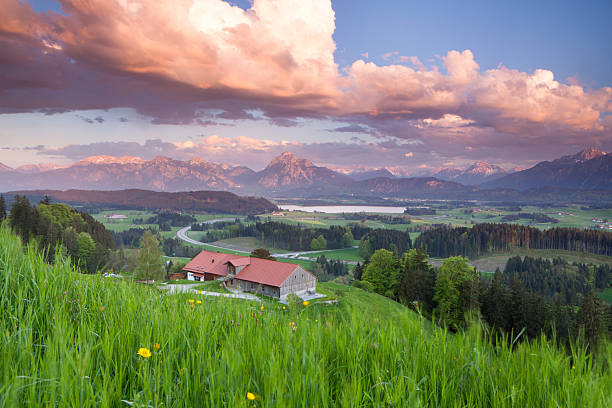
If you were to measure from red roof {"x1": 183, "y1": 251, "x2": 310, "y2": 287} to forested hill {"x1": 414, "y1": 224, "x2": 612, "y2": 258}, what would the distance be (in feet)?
354

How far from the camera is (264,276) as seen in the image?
1783 inches

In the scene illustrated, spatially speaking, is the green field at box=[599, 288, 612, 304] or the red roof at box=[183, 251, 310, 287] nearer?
the red roof at box=[183, 251, 310, 287]

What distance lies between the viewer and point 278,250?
162 metres

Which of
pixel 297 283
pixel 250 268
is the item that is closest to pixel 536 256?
pixel 297 283

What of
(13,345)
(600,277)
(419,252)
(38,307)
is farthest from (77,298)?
(600,277)

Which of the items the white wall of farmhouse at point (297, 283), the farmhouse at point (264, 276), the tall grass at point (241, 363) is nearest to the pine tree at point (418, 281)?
the white wall of farmhouse at point (297, 283)

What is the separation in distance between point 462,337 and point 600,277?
136 m

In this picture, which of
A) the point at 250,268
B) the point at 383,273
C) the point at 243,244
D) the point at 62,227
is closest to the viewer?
the point at 250,268

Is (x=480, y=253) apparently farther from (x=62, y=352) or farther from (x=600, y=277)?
(x=62, y=352)

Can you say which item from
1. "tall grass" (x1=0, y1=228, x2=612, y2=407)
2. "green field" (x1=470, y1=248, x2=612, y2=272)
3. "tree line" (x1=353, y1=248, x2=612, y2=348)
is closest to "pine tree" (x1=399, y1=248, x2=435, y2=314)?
"tree line" (x1=353, y1=248, x2=612, y2=348)

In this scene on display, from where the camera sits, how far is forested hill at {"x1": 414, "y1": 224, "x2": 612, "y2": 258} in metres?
143

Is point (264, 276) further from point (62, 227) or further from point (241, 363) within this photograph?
point (62, 227)

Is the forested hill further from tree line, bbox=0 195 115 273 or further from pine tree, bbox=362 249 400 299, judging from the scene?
tree line, bbox=0 195 115 273

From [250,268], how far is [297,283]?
790 centimetres
